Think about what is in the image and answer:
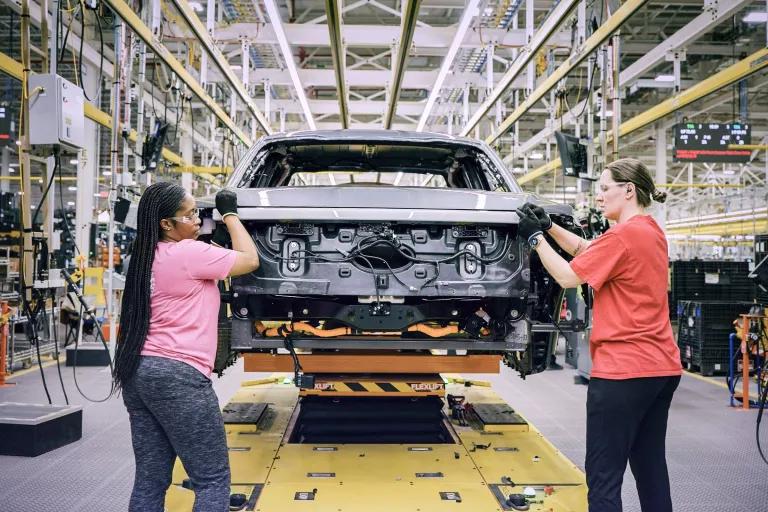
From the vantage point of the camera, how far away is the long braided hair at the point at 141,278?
2174mm

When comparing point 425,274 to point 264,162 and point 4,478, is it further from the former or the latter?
point 4,478

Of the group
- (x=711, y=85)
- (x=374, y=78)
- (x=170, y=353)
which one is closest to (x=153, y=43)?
(x=170, y=353)

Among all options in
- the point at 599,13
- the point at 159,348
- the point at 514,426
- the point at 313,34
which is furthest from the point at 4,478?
the point at 313,34

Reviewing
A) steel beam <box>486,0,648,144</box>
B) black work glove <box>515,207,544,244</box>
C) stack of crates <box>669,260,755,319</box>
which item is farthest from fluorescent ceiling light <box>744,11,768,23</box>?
black work glove <box>515,207,544,244</box>

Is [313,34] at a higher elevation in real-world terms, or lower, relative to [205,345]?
higher

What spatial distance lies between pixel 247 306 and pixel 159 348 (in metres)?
0.82

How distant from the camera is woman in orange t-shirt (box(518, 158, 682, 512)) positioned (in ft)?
7.42

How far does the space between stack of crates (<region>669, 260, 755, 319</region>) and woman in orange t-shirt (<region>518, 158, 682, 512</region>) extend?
7671 mm

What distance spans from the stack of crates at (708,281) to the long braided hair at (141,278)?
28.8ft

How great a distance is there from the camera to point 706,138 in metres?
10.3

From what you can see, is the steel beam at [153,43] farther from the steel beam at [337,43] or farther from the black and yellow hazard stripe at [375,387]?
the black and yellow hazard stripe at [375,387]

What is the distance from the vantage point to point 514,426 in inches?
164

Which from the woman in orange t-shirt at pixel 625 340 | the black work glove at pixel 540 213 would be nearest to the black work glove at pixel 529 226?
the black work glove at pixel 540 213

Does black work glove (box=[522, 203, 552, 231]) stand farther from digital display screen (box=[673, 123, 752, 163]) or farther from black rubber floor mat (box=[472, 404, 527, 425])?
digital display screen (box=[673, 123, 752, 163])
